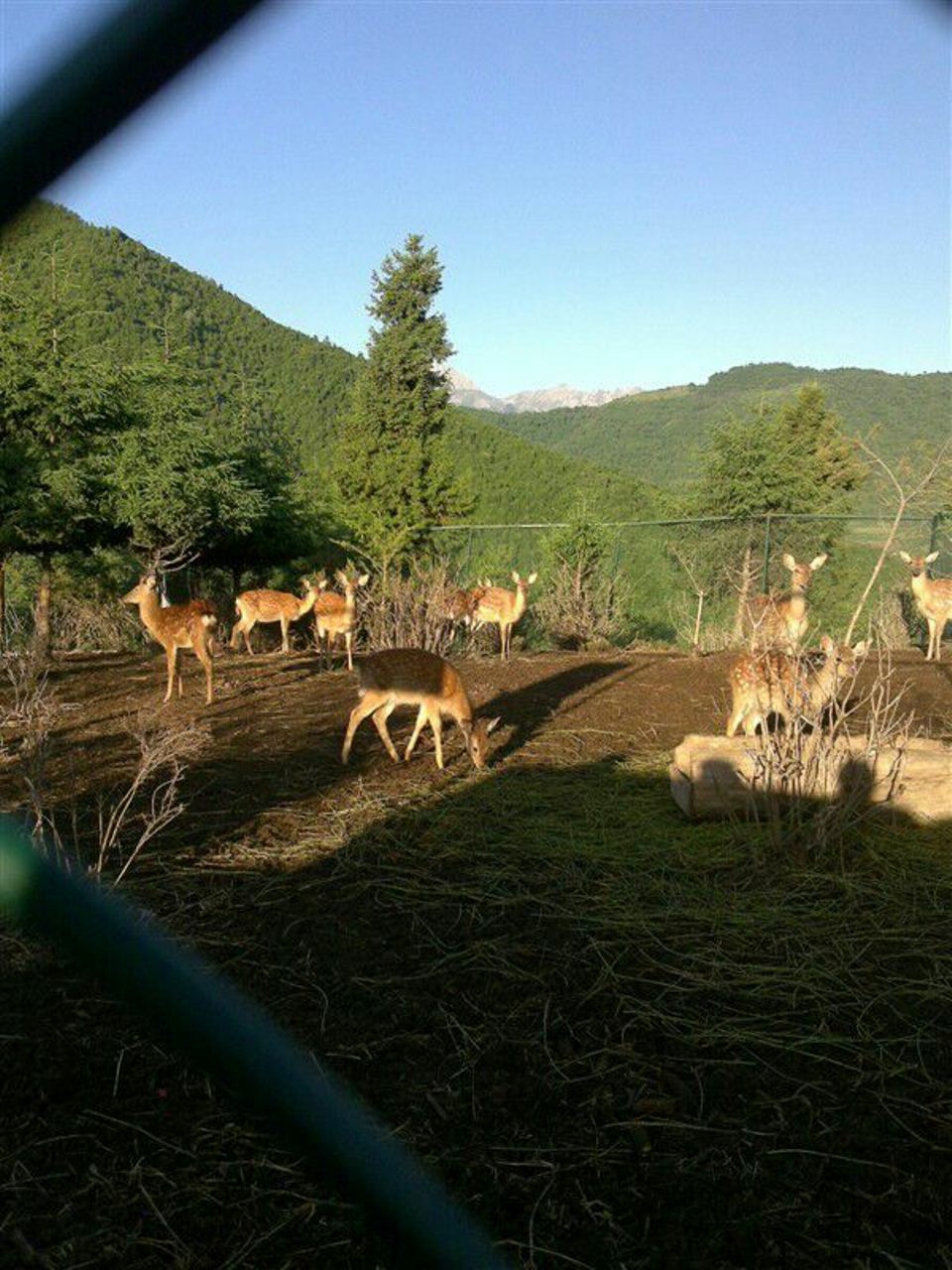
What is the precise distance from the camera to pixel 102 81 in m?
0.77

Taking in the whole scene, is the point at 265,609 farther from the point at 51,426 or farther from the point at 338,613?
the point at 51,426

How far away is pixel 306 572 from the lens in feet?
86.5

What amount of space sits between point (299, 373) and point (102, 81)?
6256cm

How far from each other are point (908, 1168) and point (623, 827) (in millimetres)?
3592

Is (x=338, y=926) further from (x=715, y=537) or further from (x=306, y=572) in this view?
(x=306, y=572)

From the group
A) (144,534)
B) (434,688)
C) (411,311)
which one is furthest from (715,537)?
(434,688)

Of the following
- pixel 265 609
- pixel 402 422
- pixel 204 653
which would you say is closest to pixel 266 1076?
pixel 204 653

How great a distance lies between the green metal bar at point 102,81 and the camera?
2.41 feet

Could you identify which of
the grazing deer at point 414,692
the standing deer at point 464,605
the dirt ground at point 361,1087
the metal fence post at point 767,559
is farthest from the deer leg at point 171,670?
the metal fence post at point 767,559

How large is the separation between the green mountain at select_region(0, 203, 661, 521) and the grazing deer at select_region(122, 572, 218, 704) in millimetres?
27803

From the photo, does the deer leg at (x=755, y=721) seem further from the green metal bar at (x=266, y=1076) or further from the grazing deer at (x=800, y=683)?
the green metal bar at (x=266, y=1076)

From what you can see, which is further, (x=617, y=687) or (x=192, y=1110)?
(x=617, y=687)

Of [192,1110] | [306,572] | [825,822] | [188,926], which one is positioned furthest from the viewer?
[306,572]

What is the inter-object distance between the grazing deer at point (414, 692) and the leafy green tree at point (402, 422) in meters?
17.2
